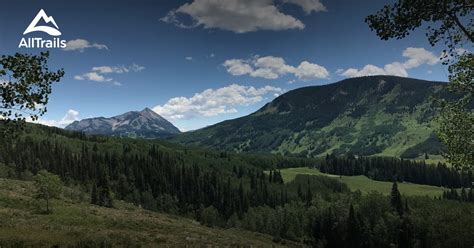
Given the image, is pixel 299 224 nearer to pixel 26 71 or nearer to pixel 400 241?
pixel 400 241

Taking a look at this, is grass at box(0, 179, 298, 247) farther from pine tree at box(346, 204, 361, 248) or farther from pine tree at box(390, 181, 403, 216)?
pine tree at box(390, 181, 403, 216)

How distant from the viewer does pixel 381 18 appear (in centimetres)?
1909

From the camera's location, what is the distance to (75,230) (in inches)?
2219

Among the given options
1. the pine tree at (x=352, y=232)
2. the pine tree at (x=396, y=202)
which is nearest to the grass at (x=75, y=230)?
the pine tree at (x=352, y=232)

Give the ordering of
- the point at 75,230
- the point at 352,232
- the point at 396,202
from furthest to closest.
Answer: the point at 396,202
the point at 352,232
the point at 75,230

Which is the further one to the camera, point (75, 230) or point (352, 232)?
point (352, 232)

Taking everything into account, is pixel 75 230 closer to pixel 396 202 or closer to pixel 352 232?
pixel 352 232

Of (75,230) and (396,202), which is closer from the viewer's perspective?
(75,230)

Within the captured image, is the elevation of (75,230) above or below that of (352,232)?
above

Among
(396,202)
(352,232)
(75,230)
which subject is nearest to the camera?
(75,230)

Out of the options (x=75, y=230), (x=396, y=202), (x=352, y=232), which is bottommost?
(x=352, y=232)

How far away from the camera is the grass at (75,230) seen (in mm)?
38406

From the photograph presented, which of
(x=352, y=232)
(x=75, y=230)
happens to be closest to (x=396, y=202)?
(x=352, y=232)

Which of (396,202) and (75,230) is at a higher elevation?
(75,230)
